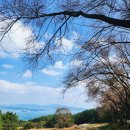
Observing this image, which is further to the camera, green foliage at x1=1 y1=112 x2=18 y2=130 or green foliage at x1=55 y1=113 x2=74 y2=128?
green foliage at x1=55 y1=113 x2=74 y2=128

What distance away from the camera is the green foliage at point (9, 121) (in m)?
59.6

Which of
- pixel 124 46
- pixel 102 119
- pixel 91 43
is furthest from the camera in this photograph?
pixel 102 119

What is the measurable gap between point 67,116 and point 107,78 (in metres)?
60.0

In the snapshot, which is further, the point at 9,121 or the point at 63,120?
the point at 63,120

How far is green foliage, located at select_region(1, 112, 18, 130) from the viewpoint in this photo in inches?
2346

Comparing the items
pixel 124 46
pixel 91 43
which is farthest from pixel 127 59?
pixel 91 43

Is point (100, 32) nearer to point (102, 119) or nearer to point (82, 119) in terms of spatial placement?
point (102, 119)

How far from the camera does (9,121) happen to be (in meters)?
61.6

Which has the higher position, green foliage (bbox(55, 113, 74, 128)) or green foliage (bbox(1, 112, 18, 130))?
green foliage (bbox(55, 113, 74, 128))

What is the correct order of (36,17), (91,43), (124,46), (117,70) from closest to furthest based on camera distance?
(36,17)
(91,43)
(124,46)
(117,70)

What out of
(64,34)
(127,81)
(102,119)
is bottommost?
(64,34)

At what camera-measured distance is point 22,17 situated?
30.2 feet

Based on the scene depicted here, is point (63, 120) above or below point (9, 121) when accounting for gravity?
above

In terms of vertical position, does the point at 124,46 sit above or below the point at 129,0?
above
